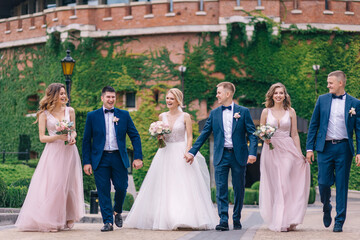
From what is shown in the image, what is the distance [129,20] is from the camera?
1035 inches

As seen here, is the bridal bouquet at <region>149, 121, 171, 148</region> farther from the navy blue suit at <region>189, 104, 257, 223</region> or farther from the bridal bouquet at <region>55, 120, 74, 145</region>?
the bridal bouquet at <region>55, 120, 74, 145</region>

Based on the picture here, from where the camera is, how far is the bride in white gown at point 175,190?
931 cm

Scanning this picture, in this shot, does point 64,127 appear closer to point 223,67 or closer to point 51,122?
point 51,122

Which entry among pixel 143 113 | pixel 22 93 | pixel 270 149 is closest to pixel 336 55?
pixel 143 113

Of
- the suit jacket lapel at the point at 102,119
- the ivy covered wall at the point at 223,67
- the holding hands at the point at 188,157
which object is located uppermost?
the ivy covered wall at the point at 223,67

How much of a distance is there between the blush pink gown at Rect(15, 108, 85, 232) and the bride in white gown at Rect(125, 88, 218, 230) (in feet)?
3.10

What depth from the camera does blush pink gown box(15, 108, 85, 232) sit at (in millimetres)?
8930

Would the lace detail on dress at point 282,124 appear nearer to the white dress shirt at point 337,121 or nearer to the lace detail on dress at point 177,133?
the white dress shirt at point 337,121

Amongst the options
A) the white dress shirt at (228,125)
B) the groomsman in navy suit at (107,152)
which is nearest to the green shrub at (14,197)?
the groomsman in navy suit at (107,152)

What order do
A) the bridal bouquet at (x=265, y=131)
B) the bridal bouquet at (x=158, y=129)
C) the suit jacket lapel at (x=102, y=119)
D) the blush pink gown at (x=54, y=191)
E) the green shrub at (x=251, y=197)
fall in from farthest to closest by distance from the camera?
1. the green shrub at (x=251, y=197)
2. the bridal bouquet at (x=158, y=129)
3. the suit jacket lapel at (x=102, y=119)
4. the bridal bouquet at (x=265, y=131)
5. the blush pink gown at (x=54, y=191)

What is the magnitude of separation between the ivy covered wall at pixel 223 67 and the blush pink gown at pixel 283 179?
1554 cm

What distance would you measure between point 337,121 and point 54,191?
415cm

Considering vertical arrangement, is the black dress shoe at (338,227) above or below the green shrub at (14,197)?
above

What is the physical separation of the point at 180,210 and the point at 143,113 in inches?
667
